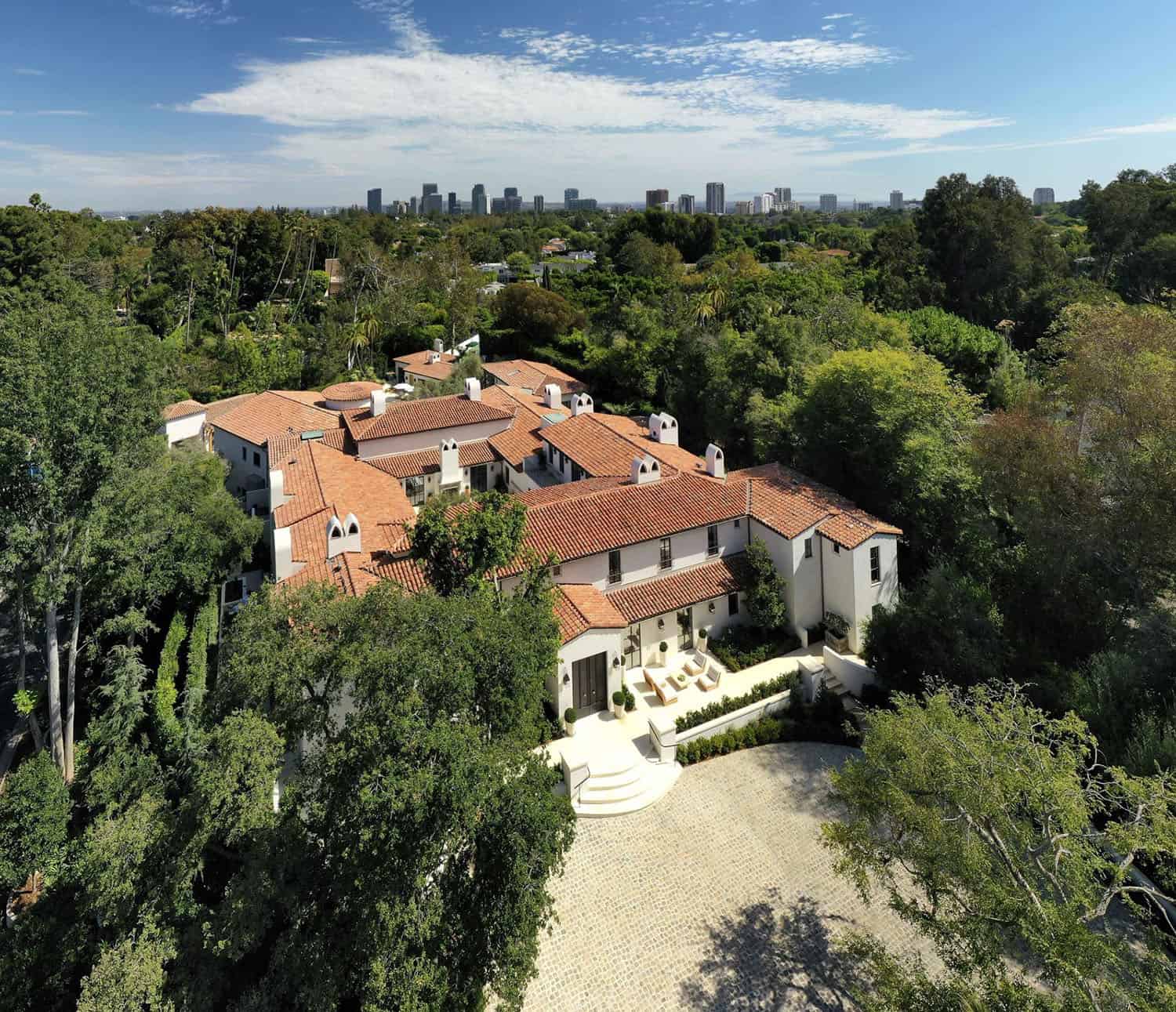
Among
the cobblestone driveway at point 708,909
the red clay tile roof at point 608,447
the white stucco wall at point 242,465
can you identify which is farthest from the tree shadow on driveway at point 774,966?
the white stucco wall at point 242,465

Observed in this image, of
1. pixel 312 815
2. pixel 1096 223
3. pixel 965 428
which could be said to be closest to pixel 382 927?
pixel 312 815

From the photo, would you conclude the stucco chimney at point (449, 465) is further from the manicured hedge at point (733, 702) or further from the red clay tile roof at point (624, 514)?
the manicured hedge at point (733, 702)

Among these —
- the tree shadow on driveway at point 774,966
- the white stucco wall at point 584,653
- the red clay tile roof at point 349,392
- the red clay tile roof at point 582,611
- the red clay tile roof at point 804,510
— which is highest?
the red clay tile roof at point 349,392

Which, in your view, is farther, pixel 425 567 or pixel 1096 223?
pixel 1096 223

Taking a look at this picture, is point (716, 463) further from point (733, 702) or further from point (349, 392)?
point (349, 392)

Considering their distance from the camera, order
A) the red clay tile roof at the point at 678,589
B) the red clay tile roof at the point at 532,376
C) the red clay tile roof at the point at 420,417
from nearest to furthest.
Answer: the red clay tile roof at the point at 678,589, the red clay tile roof at the point at 420,417, the red clay tile roof at the point at 532,376

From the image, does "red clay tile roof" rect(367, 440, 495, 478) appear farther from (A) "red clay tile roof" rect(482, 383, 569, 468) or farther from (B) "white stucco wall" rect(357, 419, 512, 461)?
(A) "red clay tile roof" rect(482, 383, 569, 468)

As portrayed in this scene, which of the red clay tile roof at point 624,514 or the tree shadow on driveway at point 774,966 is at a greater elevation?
the red clay tile roof at point 624,514

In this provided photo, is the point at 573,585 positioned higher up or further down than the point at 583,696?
higher up

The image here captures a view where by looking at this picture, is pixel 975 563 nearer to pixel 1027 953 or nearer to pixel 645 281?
pixel 1027 953
